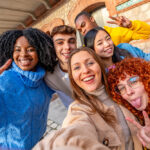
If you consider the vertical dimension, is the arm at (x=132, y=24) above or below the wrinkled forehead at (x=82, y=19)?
below

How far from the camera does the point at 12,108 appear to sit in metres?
1.08

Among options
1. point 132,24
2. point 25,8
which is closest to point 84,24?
point 132,24

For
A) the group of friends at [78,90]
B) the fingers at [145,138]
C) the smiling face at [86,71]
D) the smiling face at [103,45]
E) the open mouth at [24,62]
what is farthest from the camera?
the smiling face at [103,45]

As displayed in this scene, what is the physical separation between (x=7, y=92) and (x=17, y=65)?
0.34 metres

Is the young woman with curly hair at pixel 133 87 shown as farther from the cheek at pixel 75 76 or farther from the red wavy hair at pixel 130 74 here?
the cheek at pixel 75 76

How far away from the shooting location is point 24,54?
1.20 meters

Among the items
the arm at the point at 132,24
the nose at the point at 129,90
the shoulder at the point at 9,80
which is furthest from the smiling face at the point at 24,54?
the arm at the point at 132,24

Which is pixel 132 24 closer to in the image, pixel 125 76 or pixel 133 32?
pixel 133 32

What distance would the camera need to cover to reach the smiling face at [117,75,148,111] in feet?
3.12

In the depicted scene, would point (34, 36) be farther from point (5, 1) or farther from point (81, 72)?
point (5, 1)

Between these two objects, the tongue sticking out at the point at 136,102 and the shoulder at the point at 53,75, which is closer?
the tongue sticking out at the point at 136,102

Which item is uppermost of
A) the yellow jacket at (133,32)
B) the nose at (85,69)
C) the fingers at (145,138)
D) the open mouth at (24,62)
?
the yellow jacket at (133,32)

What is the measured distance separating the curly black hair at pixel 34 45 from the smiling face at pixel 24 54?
2.1 inches

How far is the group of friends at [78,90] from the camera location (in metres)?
0.89
